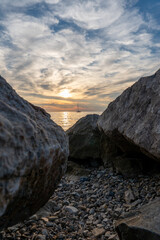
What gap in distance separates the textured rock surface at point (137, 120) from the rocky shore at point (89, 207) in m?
0.80

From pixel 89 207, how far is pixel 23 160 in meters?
3.35

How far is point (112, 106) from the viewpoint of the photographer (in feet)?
19.8

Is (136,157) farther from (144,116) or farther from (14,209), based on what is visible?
(14,209)

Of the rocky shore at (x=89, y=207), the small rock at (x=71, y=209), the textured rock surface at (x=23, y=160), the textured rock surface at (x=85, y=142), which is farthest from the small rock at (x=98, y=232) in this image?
the textured rock surface at (x=85, y=142)

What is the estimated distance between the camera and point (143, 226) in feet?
8.79

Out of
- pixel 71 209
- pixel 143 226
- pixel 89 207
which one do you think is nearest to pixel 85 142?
pixel 89 207

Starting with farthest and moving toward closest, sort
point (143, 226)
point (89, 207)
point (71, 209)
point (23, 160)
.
Result: point (89, 207) → point (71, 209) → point (143, 226) → point (23, 160)

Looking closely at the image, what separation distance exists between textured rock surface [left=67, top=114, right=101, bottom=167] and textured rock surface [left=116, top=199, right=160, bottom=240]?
4.59 m

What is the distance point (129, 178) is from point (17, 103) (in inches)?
173

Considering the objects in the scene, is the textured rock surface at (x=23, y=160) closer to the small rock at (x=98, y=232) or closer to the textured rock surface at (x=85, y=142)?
the small rock at (x=98, y=232)

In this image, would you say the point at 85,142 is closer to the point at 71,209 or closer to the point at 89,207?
the point at 89,207

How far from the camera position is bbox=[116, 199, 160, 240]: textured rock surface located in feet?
8.42

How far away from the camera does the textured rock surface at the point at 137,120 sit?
158 inches

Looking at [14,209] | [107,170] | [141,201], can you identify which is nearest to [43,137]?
[14,209]
